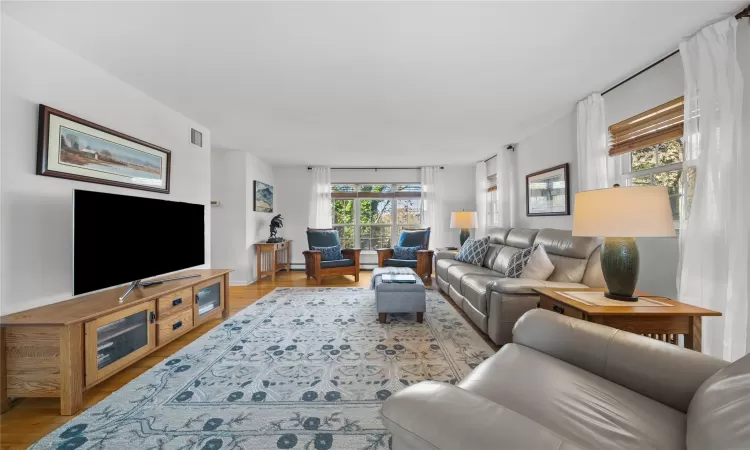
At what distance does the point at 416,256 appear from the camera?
507cm

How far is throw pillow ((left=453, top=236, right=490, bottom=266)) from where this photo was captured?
13.7 ft

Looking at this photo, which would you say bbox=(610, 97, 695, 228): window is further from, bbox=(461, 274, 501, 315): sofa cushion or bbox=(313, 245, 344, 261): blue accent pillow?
bbox=(313, 245, 344, 261): blue accent pillow

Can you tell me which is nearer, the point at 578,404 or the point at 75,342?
the point at 578,404

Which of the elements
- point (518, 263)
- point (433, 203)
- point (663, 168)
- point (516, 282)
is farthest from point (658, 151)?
point (433, 203)

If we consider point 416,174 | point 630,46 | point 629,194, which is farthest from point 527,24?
point 416,174

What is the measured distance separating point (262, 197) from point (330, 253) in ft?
6.03

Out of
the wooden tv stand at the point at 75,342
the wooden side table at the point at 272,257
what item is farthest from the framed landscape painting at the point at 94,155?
the wooden side table at the point at 272,257

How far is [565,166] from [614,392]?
3.01m

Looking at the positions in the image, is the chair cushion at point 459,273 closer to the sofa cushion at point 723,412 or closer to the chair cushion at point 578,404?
the chair cushion at point 578,404

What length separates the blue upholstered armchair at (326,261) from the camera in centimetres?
498

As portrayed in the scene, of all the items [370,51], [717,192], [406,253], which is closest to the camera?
[717,192]

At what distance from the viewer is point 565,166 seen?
3.43 meters

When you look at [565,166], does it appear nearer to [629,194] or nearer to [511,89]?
[511,89]

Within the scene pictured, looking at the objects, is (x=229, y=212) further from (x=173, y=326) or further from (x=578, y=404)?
(x=578, y=404)
